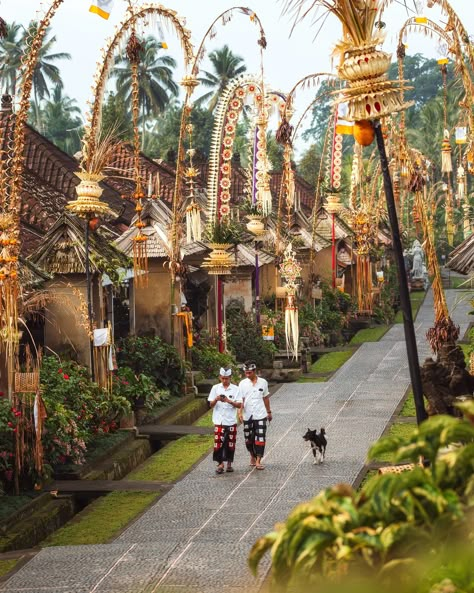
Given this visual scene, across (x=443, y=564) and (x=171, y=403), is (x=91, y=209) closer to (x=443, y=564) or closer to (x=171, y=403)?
(x=171, y=403)

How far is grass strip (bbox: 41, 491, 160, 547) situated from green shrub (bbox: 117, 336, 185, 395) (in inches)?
261

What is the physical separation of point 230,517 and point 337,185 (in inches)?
797

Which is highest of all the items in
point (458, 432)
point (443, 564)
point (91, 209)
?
point (91, 209)

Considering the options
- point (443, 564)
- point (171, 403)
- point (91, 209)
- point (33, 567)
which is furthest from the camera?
point (171, 403)

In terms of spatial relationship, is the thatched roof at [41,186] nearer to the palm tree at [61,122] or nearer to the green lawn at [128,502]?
the green lawn at [128,502]

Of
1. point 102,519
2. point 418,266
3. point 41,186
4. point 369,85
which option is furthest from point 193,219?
point 418,266

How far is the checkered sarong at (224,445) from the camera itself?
50.2ft

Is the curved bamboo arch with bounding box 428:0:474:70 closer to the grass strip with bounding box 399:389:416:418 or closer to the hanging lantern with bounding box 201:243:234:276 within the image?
the grass strip with bounding box 399:389:416:418

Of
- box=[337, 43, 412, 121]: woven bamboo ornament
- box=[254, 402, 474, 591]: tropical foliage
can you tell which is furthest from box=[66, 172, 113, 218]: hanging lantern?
box=[254, 402, 474, 591]: tropical foliage

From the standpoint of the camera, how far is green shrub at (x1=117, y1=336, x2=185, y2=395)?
835 inches

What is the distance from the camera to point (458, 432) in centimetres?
496

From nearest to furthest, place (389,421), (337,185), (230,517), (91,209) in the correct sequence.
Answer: (230,517) < (91,209) < (389,421) < (337,185)

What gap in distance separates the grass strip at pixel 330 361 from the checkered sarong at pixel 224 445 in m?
11.4

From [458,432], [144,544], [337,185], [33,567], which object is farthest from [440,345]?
[337,185]
